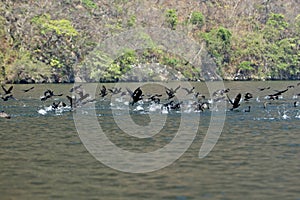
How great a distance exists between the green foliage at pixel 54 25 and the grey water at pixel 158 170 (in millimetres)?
77360

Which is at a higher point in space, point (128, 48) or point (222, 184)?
point (128, 48)

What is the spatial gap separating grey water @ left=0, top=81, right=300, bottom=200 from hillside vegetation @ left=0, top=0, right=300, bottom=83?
7546 cm

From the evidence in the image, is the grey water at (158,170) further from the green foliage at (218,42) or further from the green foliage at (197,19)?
the green foliage at (197,19)

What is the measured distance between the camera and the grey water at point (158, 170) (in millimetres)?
18672

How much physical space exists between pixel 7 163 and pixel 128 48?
317 feet

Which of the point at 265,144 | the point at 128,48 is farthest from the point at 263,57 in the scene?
the point at 265,144

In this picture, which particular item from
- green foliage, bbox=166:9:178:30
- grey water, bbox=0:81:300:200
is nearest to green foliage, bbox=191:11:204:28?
green foliage, bbox=166:9:178:30

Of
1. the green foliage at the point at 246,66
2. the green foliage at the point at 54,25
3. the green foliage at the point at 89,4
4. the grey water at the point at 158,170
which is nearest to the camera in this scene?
the grey water at the point at 158,170

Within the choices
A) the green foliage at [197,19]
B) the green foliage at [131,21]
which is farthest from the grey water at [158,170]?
the green foliage at [197,19]

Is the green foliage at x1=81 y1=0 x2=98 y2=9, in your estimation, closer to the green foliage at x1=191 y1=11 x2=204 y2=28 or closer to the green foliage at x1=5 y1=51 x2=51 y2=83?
the green foliage at x1=191 y1=11 x2=204 y2=28

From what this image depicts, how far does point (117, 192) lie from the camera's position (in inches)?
733

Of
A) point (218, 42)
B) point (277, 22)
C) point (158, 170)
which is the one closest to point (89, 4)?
point (218, 42)

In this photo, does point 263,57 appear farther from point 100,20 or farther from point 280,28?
point 100,20

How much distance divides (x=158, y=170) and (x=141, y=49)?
103 meters
